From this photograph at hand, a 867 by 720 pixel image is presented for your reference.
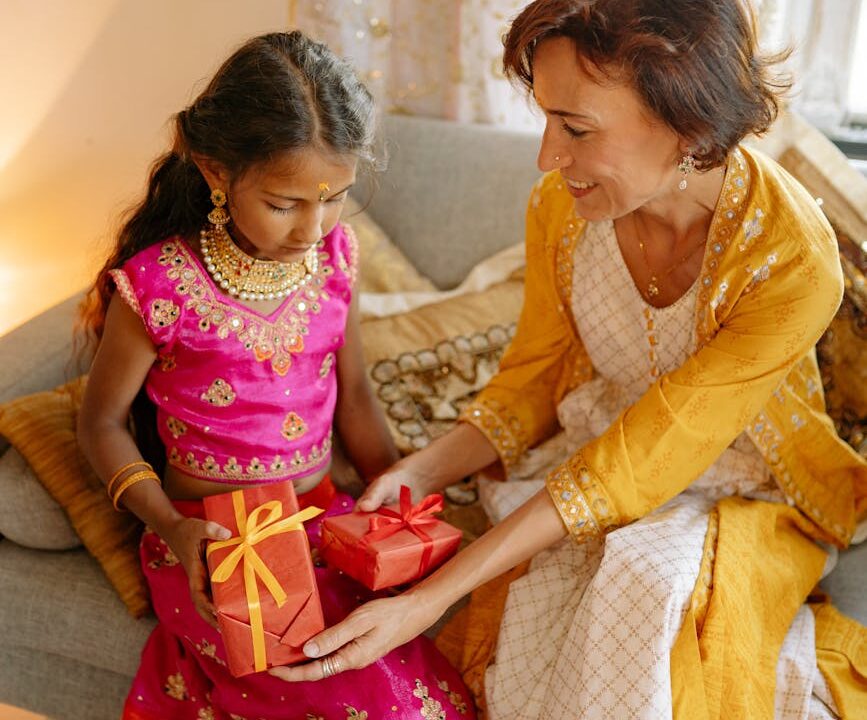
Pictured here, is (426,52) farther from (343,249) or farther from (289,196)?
(289,196)

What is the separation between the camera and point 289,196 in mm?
1469

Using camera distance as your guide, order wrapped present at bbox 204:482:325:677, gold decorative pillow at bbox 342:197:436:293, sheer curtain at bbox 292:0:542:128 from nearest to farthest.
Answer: wrapped present at bbox 204:482:325:677, gold decorative pillow at bbox 342:197:436:293, sheer curtain at bbox 292:0:542:128

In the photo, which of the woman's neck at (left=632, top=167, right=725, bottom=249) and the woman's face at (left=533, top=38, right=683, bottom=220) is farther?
the woman's neck at (left=632, top=167, right=725, bottom=249)

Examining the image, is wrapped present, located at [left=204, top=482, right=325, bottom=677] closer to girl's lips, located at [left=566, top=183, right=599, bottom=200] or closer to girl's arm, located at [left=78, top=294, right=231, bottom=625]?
girl's arm, located at [left=78, top=294, right=231, bottom=625]

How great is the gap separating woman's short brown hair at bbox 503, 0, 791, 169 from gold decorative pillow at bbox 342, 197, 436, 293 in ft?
3.13

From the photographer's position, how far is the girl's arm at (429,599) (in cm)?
139

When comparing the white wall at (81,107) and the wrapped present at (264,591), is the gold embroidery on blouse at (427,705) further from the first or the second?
the white wall at (81,107)

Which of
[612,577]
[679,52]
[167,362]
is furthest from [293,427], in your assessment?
[679,52]

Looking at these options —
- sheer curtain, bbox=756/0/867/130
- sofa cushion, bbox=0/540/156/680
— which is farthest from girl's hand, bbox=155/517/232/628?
sheer curtain, bbox=756/0/867/130

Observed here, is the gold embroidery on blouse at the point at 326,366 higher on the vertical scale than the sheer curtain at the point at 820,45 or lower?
lower

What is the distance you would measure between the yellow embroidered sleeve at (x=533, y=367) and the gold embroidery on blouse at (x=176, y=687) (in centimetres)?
65

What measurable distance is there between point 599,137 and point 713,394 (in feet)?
1.32

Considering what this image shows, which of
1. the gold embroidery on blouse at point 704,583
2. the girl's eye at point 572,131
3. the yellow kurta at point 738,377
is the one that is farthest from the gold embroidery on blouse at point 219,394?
the gold embroidery on blouse at point 704,583

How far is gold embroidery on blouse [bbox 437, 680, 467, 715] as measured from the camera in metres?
1.53
